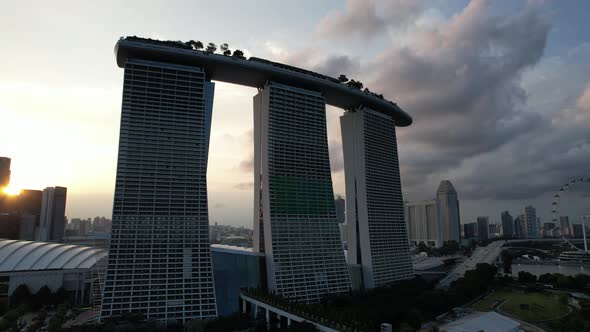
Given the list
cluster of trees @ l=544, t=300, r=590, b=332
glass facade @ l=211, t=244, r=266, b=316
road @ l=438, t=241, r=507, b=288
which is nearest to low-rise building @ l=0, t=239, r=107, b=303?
glass facade @ l=211, t=244, r=266, b=316

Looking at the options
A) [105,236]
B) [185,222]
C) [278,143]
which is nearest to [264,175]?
[278,143]

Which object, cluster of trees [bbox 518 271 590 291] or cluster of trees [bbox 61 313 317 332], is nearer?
cluster of trees [bbox 61 313 317 332]

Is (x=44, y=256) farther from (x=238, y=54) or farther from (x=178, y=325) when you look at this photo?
(x=238, y=54)

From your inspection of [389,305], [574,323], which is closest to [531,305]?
[574,323]

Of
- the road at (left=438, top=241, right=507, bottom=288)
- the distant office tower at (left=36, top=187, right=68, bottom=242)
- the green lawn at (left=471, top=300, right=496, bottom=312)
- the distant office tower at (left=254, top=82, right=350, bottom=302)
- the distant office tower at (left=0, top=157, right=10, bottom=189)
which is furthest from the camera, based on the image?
the distant office tower at (left=36, top=187, right=68, bottom=242)

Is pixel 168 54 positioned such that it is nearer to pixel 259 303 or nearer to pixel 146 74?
pixel 146 74

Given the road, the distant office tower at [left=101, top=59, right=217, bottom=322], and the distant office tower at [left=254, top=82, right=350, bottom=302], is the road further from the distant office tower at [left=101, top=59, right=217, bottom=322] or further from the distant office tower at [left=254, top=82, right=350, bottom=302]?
the distant office tower at [left=101, top=59, right=217, bottom=322]

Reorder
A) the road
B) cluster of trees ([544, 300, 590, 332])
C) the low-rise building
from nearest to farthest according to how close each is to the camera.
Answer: cluster of trees ([544, 300, 590, 332]) < the low-rise building < the road
